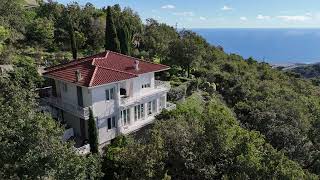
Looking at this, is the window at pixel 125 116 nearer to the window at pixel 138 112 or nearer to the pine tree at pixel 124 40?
the window at pixel 138 112

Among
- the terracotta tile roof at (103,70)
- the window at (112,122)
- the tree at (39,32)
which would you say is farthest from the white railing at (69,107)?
the tree at (39,32)

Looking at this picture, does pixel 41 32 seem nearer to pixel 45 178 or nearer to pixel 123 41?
pixel 123 41

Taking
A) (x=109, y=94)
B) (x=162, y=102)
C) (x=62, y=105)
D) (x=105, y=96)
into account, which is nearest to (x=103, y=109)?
(x=105, y=96)

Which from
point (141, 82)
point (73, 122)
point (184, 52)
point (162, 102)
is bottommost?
point (73, 122)

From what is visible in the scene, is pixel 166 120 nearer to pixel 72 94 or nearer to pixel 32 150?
pixel 72 94

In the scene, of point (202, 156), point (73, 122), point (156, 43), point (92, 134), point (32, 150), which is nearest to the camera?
point (32, 150)

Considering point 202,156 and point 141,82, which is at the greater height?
point 141,82

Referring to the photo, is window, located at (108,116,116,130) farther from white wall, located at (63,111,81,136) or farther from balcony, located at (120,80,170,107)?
white wall, located at (63,111,81,136)
